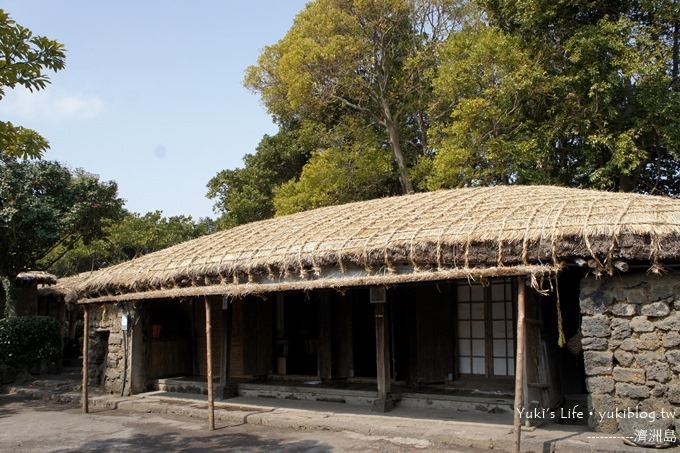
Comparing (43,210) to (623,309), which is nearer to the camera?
(623,309)

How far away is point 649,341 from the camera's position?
24.2 feet

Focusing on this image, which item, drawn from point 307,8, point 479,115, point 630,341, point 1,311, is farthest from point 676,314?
point 1,311

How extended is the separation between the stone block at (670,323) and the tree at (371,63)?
43.1ft

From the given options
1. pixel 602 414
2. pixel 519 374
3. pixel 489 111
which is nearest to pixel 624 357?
pixel 602 414

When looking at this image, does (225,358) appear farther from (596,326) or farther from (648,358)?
(648,358)

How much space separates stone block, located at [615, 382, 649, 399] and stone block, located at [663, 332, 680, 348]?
55cm

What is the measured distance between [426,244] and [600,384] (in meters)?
2.69

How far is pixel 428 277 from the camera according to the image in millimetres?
8406

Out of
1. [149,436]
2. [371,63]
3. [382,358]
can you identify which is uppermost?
[371,63]

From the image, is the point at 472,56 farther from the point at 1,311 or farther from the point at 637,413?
the point at 1,311

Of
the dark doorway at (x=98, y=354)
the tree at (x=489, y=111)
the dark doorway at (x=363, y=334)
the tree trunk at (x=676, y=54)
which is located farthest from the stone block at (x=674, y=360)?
the dark doorway at (x=98, y=354)

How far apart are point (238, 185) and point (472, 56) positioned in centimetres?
1224

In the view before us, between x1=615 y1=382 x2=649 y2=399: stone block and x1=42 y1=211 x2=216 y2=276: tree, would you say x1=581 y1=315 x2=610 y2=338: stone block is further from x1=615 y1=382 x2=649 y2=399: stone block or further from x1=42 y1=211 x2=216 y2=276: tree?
x1=42 y1=211 x2=216 y2=276: tree

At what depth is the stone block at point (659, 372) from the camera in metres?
7.25
